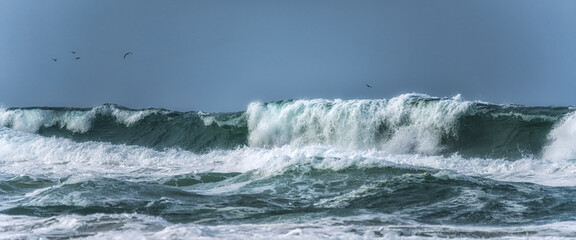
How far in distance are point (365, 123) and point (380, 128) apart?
53 cm

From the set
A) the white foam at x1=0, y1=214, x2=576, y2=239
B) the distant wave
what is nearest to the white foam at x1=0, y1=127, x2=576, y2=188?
the distant wave

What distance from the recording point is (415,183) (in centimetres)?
1030

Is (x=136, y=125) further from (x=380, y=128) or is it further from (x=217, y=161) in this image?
(x=380, y=128)

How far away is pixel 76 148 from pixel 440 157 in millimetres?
13713

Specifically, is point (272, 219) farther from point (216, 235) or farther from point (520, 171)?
point (520, 171)

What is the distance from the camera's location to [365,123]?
20031 millimetres

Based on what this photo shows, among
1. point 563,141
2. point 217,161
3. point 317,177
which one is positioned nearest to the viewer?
point 317,177

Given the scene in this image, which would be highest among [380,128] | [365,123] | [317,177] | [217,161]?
[365,123]

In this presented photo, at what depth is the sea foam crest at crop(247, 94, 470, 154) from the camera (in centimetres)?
1862

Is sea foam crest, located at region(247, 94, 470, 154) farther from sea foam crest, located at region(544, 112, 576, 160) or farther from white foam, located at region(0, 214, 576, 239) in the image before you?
white foam, located at region(0, 214, 576, 239)

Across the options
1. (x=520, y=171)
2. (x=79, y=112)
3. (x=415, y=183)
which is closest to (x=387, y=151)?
(x=520, y=171)

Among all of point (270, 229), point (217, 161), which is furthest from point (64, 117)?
point (270, 229)

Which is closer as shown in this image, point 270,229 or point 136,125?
point 270,229

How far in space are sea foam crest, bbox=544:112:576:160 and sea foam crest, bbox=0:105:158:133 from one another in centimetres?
1798
